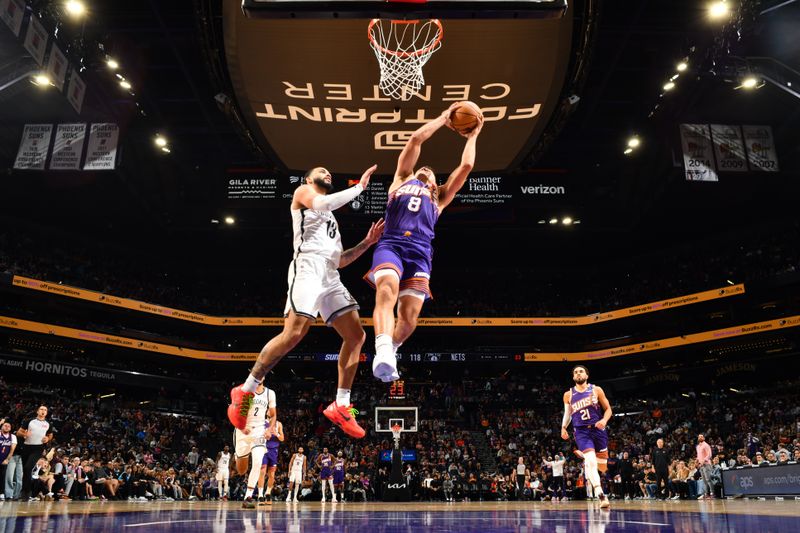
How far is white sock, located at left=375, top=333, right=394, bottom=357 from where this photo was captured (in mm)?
4409

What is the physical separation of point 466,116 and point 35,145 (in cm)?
2093

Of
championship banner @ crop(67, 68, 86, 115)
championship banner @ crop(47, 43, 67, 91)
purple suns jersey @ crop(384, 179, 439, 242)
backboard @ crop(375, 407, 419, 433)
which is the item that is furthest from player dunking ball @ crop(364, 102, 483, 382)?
backboard @ crop(375, 407, 419, 433)

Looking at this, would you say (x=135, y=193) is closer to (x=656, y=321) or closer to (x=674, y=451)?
(x=674, y=451)

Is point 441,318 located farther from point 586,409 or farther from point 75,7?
point 586,409

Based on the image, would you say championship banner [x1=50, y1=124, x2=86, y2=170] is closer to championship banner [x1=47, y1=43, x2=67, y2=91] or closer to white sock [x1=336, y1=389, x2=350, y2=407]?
championship banner [x1=47, y1=43, x2=67, y2=91]

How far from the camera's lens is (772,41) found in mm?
18109

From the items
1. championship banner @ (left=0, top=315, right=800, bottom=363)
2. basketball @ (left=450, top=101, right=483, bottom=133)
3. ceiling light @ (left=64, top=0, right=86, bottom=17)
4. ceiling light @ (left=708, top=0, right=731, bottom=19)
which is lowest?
basketball @ (left=450, top=101, right=483, bottom=133)

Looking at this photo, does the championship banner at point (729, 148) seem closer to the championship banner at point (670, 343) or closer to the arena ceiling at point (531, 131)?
the arena ceiling at point (531, 131)

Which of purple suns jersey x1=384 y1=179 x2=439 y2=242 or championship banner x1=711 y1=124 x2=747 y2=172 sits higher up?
championship banner x1=711 y1=124 x2=747 y2=172

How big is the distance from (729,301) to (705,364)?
148 inches

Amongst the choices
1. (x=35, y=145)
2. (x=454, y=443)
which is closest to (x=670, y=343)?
(x=454, y=443)

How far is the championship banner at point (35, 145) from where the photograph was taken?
808 inches

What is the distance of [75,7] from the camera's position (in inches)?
636

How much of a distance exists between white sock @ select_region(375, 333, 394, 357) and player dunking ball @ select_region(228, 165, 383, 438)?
50 centimetres
